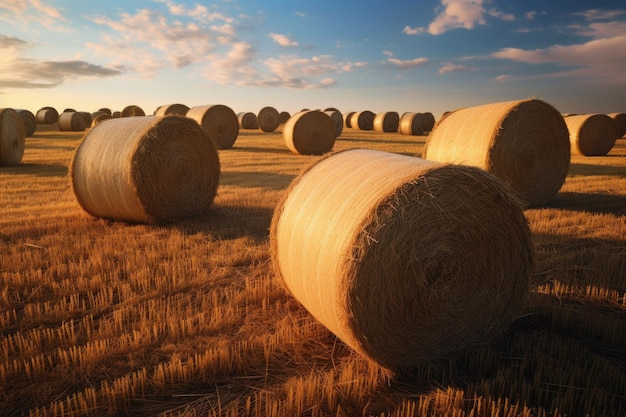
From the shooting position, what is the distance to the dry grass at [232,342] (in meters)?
3.09

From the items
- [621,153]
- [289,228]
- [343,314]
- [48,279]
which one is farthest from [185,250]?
[621,153]

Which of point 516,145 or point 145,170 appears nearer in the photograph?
point 145,170

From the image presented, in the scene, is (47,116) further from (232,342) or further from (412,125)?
(232,342)

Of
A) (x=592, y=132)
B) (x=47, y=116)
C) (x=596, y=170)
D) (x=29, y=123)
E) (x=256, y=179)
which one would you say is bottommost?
(x=256, y=179)

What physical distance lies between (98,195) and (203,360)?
5.53 meters

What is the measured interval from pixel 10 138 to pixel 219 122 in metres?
8.61

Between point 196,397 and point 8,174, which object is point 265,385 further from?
point 8,174

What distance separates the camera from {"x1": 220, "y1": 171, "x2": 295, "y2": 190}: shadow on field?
38.3 feet

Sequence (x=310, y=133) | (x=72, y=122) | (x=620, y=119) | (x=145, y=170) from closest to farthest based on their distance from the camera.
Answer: (x=145, y=170) < (x=310, y=133) < (x=620, y=119) < (x=72, y=122)

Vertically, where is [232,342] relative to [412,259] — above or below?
below

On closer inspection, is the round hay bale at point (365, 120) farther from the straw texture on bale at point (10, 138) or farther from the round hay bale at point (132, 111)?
the straw texture on bale at point (10, 138)

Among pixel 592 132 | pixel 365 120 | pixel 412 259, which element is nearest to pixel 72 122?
pixel 365 120

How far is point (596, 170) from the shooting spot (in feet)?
48.3

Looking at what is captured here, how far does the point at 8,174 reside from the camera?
13.2m
